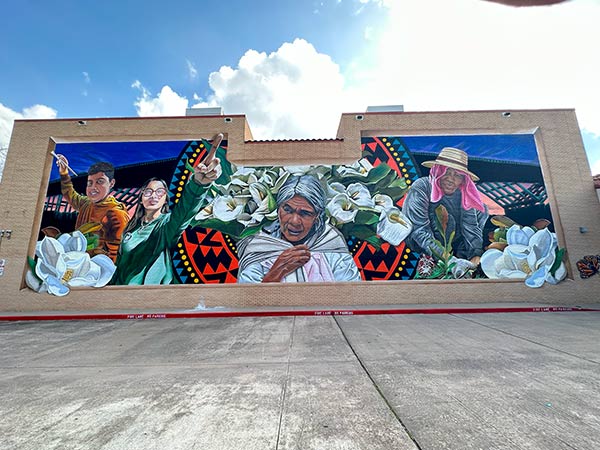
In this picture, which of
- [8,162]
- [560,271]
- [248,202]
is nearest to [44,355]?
[248,202]

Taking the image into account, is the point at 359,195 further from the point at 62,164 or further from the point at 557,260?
the point at 62,164

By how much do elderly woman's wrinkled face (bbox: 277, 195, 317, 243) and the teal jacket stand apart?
352 centimetres

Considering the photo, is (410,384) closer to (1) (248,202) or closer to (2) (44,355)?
(2) (44,355)

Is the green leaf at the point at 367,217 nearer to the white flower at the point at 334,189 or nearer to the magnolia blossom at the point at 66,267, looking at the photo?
the white flower at the point at 334,189

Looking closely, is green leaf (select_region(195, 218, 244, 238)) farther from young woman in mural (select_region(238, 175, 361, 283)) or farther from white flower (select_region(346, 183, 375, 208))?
white flower (select_region(346, 183, 375, 208))

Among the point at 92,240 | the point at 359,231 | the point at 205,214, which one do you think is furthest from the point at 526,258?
the point at 92,240

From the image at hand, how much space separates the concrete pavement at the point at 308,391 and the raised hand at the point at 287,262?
4.59m

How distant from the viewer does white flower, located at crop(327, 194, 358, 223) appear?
11328 millimetres

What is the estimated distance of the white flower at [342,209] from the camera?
1133 cm

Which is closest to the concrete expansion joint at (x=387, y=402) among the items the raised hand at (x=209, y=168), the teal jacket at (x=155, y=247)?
the teal jacket at (x=155, y=247)

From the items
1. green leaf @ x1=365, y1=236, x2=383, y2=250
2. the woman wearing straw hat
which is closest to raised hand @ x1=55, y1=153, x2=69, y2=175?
green leaf @ x1=365, y1=236, x2=383, y2=250

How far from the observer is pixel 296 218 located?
11305 millimetres

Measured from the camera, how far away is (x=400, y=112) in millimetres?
12148

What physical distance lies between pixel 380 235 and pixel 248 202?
564 cm
